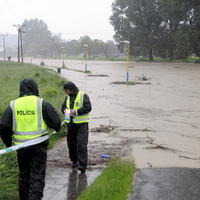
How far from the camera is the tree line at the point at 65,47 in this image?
4582 inches

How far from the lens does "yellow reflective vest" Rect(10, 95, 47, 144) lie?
15.2 ft

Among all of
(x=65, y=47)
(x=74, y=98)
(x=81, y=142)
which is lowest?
(x=81, y=142)

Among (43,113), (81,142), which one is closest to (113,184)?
(81,142)

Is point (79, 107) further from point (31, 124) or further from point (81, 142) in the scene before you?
point (31, 124)

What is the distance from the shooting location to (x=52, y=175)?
6.46 m

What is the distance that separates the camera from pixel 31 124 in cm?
468

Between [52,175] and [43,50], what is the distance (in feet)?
539

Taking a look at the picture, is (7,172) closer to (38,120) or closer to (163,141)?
(38,120)

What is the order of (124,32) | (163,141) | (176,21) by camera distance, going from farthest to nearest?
(124,32) < (176,21) < (163,141)

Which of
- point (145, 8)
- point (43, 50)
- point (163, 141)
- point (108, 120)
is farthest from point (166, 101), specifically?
point (43, 50)

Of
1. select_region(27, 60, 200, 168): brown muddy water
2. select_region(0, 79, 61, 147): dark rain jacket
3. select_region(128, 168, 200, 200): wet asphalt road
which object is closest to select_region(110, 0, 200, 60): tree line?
select_region(27, 60, 200, 168): brown muddy water

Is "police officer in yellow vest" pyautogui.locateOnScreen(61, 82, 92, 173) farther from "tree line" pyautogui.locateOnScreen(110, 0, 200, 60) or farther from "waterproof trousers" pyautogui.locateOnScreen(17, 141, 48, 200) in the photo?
"tree line" pyautogui.locateOnScreen(110, 0, 200, 60)

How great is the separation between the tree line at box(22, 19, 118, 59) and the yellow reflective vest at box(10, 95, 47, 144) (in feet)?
268

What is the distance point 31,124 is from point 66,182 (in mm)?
1760
